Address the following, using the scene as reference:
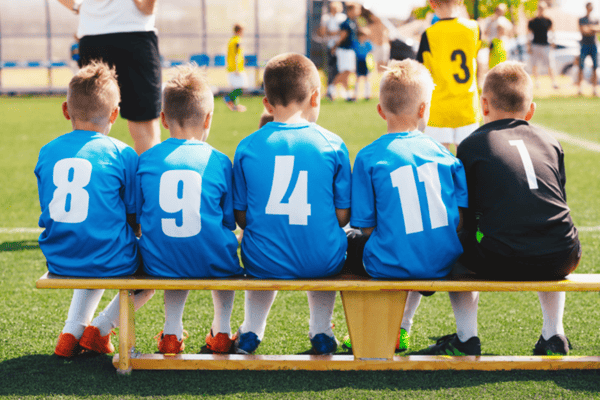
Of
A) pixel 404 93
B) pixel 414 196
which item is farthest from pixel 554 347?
pixel 404 93

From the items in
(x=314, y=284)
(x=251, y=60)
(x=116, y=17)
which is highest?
(x=116, y=17)

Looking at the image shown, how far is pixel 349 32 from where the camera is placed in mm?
16766

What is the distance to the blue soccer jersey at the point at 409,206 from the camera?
2.67 metres

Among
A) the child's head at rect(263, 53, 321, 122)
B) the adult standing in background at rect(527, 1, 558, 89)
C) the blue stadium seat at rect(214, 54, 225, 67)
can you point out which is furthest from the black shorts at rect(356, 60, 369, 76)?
the child's head at rect(263, 53, 321, 122)

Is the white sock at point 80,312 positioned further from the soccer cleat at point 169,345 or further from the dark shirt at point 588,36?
the dark shirt at point 588,36

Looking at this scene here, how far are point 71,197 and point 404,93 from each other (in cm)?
141

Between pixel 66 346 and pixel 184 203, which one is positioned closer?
pixel 184 203

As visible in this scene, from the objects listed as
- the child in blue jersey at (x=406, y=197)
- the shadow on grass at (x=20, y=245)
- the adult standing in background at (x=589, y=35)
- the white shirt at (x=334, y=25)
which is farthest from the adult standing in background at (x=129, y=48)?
the adult standing in background at (x=589, y=35)

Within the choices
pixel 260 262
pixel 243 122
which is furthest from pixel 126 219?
pixel 243 122

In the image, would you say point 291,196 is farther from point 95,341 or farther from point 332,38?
point 332,38

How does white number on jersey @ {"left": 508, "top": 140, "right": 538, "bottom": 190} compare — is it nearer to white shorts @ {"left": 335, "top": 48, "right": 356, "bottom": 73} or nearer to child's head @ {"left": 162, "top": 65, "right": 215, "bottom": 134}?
child's head @ {"left": 162, "top": 65, "right": 215, "bottom": 134}

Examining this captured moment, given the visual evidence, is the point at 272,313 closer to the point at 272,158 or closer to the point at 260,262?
the point at 260,262

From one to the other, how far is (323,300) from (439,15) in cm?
301

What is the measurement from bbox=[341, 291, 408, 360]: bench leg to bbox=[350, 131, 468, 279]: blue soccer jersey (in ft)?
0.32
